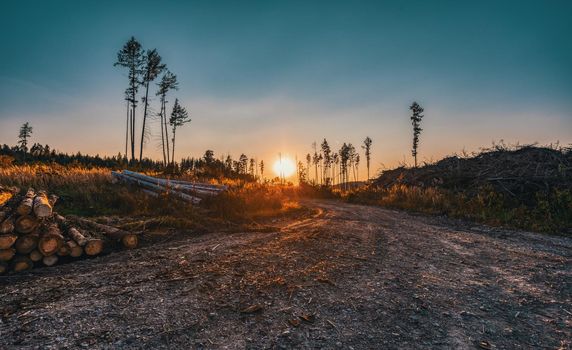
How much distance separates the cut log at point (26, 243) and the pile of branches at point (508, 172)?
1403 centimetres

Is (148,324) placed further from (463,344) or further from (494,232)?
(494,232)

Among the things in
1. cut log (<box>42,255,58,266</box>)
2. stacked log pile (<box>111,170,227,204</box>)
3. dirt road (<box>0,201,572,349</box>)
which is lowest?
dirt road (<box>0,201,572,349</box>)

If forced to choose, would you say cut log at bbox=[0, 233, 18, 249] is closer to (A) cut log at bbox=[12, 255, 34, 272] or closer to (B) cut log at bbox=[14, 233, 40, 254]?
(B) cut log at bbox=[14, 233, 40, 254]

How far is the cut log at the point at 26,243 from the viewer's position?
4.65 meters

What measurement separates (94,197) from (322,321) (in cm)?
1072

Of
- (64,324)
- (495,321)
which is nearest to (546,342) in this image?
(495,321)

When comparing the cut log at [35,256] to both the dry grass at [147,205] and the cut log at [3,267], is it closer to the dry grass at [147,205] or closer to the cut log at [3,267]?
the cut log at [3,267]

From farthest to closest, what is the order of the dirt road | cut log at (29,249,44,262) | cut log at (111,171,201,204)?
cut log at (111,171,201,204), cut log at (29,249,44,262), the dirt road

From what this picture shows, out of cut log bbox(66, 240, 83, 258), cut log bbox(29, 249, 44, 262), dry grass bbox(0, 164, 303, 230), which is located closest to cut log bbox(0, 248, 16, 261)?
cut log bbox(29, 249, 44, 262)

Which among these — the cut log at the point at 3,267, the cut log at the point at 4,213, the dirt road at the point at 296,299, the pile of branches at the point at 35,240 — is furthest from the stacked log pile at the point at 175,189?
the cut log at the point at 3,267

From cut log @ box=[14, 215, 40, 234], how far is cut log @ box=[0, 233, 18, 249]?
0.37ft

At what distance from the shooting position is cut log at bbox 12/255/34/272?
14.9 feet

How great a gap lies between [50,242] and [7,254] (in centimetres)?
53

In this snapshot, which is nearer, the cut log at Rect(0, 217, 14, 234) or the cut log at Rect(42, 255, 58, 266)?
the cut log at Rect(0, 217, 14, 234)
